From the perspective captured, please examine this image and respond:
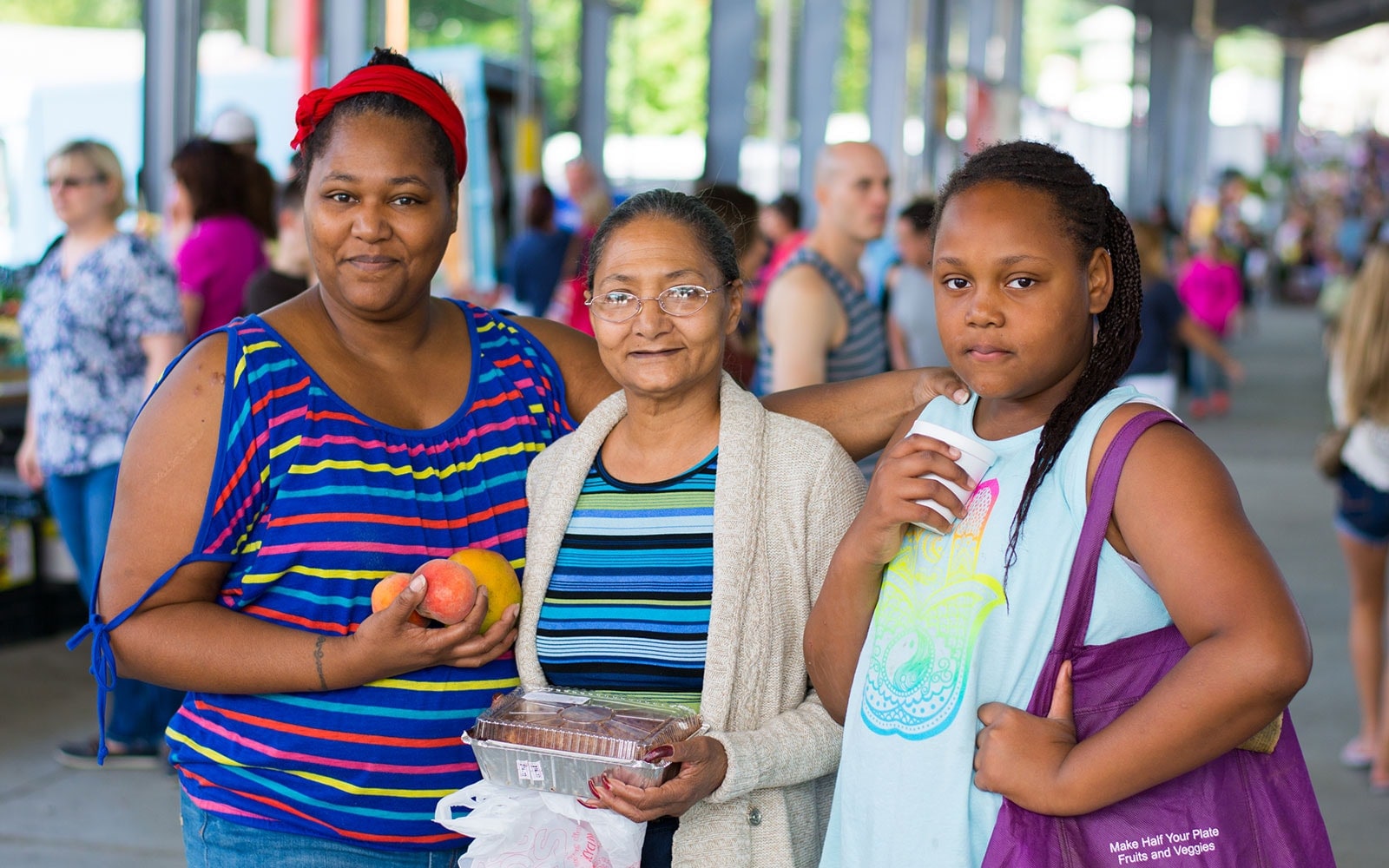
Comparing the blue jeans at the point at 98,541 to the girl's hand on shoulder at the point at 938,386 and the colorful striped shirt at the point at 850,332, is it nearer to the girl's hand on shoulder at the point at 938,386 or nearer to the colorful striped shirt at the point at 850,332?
the colorful striped shirt at the point at 850,332

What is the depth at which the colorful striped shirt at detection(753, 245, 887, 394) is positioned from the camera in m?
4.32

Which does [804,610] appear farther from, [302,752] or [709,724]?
[302,752]

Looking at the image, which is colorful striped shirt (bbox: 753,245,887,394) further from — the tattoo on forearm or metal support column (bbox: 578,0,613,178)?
metal support column (bbox: 578,0,613,178)

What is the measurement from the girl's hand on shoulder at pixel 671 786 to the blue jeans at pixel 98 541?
3.13m

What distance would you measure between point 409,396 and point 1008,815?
3.44 feet

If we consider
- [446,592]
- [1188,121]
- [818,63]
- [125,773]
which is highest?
[1188,121]

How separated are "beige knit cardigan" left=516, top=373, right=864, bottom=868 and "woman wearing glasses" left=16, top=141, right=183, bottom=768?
9.94 ft

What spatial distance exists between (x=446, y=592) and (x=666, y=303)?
53 centimetres

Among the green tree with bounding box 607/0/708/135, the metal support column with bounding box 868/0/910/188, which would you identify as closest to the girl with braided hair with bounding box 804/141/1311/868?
the green tree with bounding box 607/0/708/135

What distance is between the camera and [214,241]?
5.24 metres

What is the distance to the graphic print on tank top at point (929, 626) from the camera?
1.51 m

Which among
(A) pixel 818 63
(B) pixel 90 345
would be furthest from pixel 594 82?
(B) pixel 90 345

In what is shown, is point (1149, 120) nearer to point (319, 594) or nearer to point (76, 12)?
point (76, 12)

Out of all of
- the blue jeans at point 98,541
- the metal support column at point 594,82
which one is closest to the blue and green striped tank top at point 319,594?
the blue jeans at point 98,541
